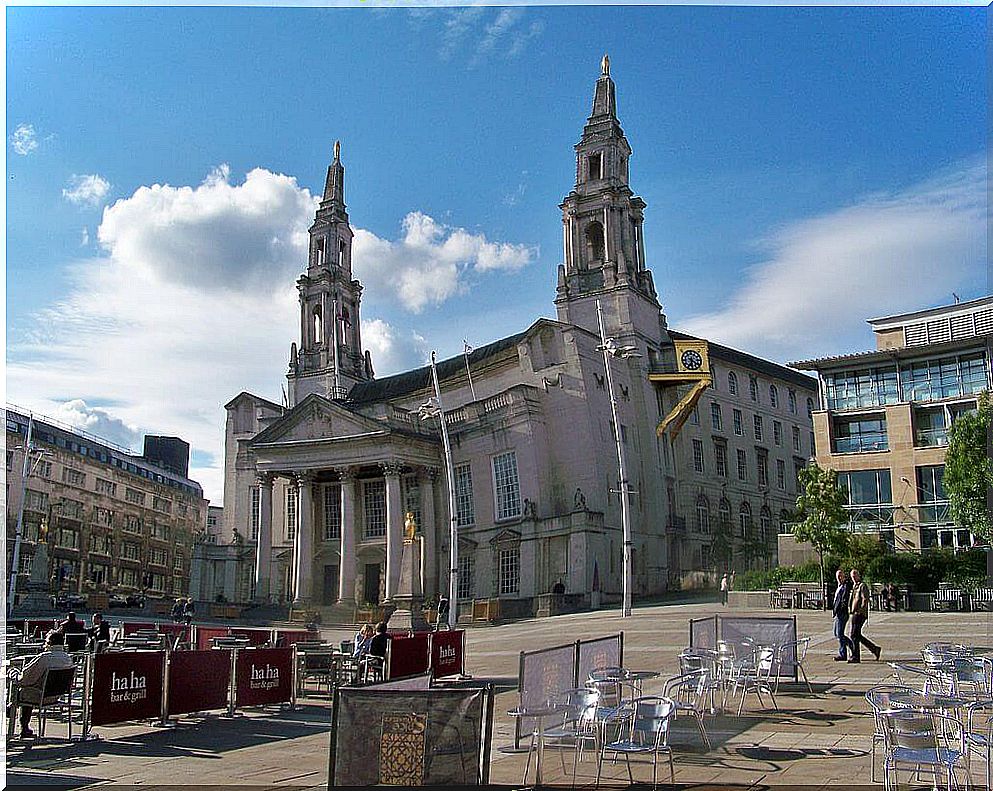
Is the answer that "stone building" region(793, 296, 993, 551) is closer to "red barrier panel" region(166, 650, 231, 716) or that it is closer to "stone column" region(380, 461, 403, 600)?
"stone column" region(380, 461, 403, 600)

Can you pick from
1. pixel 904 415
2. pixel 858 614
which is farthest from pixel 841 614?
pixel 904 415

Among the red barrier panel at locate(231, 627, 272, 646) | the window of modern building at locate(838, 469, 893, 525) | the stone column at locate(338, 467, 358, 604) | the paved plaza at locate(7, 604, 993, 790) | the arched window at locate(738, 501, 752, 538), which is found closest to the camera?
the paved plaza at locate(7, 604, 993, 790)

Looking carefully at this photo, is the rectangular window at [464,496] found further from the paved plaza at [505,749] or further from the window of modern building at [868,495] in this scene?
the paved plaza at [505,749]

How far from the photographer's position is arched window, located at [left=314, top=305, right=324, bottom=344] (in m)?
55.0

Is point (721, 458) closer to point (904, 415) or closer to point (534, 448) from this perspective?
point (904, 415)

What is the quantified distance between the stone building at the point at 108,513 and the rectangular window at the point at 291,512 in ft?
32.2

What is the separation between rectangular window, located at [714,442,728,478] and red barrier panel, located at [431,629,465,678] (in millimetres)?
41331

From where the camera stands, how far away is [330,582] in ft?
195

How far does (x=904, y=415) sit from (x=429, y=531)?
2479cm

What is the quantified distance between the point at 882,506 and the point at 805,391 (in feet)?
80.0

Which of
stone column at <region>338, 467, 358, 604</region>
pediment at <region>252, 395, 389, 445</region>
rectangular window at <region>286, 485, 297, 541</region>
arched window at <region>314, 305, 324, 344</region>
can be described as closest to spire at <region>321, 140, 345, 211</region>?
arched window at <region>314, 305, 324, 344</region>

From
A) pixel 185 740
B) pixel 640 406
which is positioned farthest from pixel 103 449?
pixel 185 740

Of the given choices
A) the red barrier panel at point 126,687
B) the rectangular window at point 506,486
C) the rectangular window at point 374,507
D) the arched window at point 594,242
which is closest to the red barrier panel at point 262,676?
the red barrier panel at point 126,687

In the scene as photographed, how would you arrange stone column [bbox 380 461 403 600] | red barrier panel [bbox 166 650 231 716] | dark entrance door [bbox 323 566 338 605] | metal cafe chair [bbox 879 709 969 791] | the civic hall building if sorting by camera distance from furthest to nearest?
dark entrance door [bbox 323 566 338 605] → stone column [bbox 380 461 403 600] → the civic hall building → red barrier panel [bbox 166 650 231 716] → metal cafe chair [bbox 879 709 969 791]
